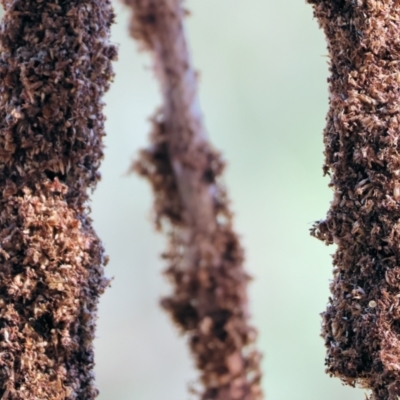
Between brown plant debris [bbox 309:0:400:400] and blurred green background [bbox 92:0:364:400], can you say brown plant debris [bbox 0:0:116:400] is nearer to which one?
blurred green background [bbox 92:0:364:400]

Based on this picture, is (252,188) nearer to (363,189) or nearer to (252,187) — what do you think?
(252,187)

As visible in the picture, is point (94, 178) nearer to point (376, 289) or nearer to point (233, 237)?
point (233, 237)

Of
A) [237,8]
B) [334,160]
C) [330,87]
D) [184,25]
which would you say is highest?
[237,8]

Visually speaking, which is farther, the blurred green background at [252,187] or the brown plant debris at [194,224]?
the blurred green background at [252,187]

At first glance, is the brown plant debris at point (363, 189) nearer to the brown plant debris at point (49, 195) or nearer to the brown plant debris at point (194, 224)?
the brown plant debris at point (194, 224)

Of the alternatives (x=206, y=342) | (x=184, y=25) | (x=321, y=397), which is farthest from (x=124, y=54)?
(x=321, y=397)

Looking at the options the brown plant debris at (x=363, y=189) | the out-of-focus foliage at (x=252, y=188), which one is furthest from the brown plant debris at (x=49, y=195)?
the brown plant debris at (x=363, y=189)
